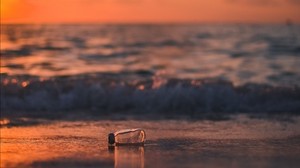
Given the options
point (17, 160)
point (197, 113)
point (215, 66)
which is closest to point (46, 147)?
point (17, 160)

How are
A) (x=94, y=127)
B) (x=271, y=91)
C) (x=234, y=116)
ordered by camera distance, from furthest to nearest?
(x=271, y=91), (x=234, y=116), (x=94, y=127)

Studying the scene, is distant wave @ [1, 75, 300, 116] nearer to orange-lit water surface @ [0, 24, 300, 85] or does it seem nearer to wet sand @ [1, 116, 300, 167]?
wet sand @ [1, 116, 300, 167]

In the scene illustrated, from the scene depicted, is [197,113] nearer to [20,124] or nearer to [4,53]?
[20,124]

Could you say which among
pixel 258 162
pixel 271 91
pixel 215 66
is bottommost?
pixel 258 162

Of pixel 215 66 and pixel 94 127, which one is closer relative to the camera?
pixel 94 127

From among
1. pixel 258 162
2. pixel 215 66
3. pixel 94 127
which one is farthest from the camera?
pixel 215 66

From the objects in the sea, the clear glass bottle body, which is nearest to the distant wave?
the sea
